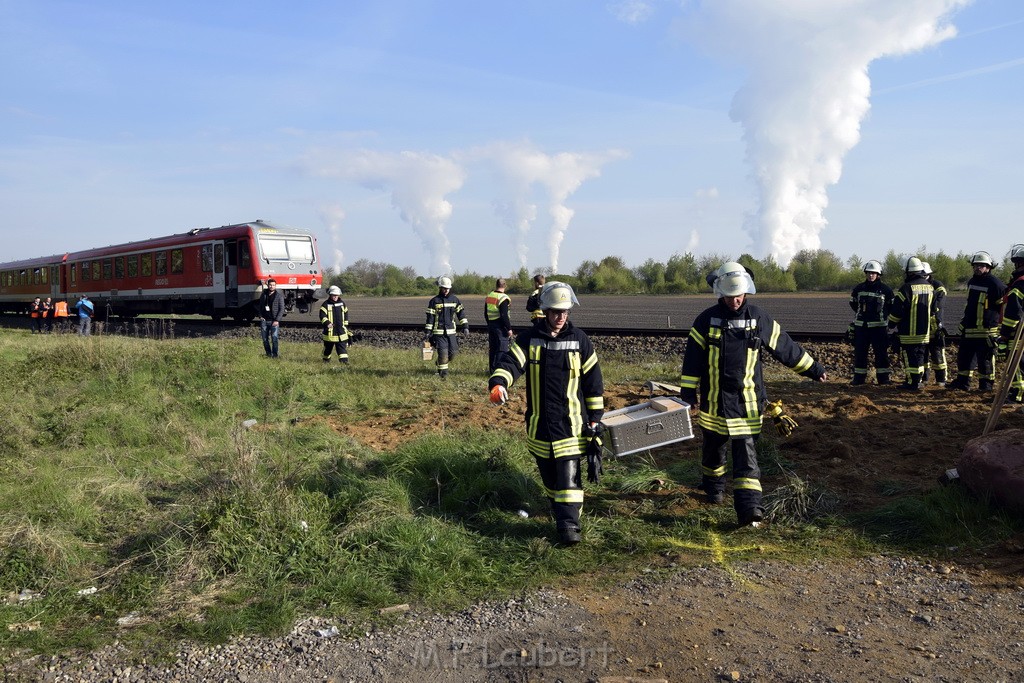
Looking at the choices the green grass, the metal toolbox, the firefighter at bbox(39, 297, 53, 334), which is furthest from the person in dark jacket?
the firefighter at bbox(39, 297, 53, 334)

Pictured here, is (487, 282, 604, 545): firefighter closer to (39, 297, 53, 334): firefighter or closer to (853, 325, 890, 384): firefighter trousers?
(853, 325, 890, 384): firefighter trousers

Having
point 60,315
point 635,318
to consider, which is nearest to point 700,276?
point 635,318

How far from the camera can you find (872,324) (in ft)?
37.1

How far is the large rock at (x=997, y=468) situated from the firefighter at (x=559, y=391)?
2576 millimetres

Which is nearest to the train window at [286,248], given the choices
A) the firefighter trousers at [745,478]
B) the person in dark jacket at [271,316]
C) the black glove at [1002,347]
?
the person in dark jacket at [271,316]

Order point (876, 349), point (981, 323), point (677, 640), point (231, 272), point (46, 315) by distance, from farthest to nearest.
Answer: point (46, 315)
point (231, 272)
point (876, 349)
point (981, 323)
point (677, 640)

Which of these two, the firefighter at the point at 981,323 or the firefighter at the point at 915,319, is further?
the firefighter at the point at 915,319

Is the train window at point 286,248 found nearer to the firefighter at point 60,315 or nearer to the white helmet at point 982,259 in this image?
the firefighter at point 60,315

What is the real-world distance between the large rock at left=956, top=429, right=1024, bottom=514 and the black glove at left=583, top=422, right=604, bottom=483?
2.52m

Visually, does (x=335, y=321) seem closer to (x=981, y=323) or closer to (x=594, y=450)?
(x=594, y=450)

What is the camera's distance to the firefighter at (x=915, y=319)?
34.3ft

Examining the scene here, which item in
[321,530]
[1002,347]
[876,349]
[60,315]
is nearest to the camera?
[321,530]

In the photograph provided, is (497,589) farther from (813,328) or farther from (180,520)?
(813,328)

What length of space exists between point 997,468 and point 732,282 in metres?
2.11
